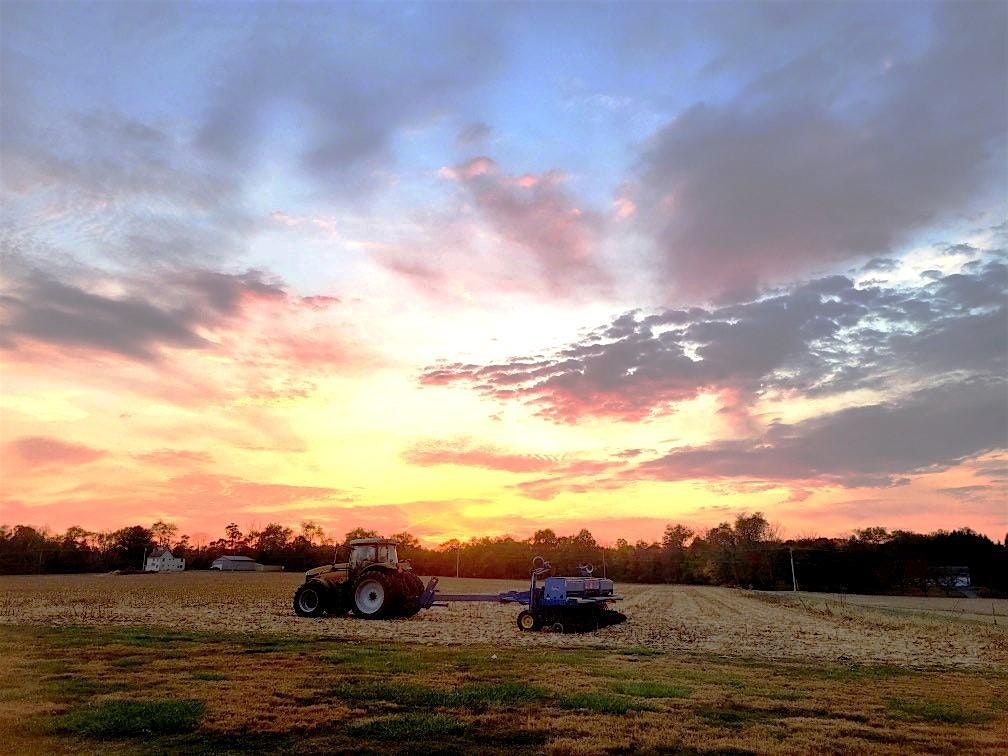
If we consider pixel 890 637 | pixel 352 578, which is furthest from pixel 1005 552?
pixel 352 578

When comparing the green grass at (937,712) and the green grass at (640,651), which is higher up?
the green grass at (640,651)

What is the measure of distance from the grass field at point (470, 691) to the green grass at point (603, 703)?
6 cm

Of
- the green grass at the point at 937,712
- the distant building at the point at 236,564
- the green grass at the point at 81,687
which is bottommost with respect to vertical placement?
Answer: the green grass at the point at 937,712

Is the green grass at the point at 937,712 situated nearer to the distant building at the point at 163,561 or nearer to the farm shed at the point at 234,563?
the distant building at the point at 163,561

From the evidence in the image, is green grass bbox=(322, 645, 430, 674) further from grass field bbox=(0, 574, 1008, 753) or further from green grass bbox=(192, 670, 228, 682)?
green grass bbox=(192, 670, 228, 682)

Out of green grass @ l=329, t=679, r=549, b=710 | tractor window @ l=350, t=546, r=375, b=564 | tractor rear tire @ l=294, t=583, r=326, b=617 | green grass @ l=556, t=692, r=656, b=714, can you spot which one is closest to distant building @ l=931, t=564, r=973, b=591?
tractor window @ l=350, t=546, r=375, b=564

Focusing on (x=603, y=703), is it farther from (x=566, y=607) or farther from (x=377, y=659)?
(x=566, y=607)

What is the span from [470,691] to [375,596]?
46.1 feet

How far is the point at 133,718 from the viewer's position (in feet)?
30.2

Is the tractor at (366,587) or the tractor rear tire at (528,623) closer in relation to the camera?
the tractor rear tire at (528,623)

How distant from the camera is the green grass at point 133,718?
873cm

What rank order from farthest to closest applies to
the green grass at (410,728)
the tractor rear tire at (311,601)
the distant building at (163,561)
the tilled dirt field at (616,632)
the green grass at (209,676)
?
1. the distant building at (163,561)
2. the tractor rear tire at (311,601)
3. the tilled dirt field at (616,632)
4. the green grass at (209,676)
5. the green grass at (410,728)

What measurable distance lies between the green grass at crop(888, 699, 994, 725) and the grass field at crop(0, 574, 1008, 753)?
57 millimetres

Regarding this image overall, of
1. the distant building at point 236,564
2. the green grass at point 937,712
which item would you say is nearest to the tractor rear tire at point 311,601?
the green grass at point 937,712
